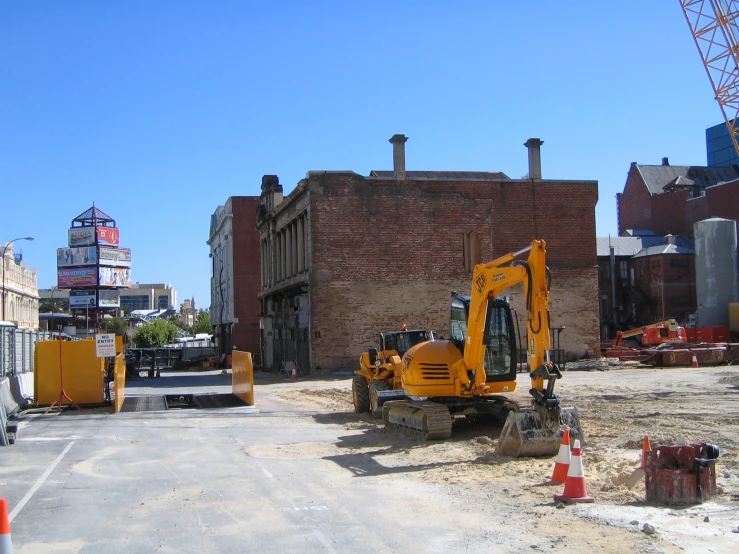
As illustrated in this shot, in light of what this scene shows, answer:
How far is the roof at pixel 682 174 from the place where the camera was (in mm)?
82125

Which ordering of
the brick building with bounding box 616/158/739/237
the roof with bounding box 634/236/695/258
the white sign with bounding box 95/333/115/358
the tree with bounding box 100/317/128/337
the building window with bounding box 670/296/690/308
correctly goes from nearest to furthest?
1. the white sign with bounding box 95/333/115/358
2. the building window with bounding box 670/296/690/308
3. the roof with bounding box 634/236/695/258
4. the brick building with bounding box 616/158/739/237
5. the tree with bounding box 100/317/128/337

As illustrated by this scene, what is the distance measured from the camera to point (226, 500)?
945 centimetres

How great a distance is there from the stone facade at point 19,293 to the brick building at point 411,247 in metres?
40.0

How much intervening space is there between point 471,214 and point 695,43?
1915 cm

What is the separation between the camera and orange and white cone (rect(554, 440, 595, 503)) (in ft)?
28.8

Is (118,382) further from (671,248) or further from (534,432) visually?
(671,248)

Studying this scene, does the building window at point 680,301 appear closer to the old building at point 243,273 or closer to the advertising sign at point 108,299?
the old building at point 243,273

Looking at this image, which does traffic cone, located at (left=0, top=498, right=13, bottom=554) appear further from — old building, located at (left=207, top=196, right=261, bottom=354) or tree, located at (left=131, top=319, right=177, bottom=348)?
tree, located at (left=131, top=319, right=177, bottom=348)

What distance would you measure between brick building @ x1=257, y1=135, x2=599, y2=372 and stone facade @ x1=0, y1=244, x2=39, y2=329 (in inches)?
1575

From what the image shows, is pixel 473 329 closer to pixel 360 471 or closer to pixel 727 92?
pixel 360 471

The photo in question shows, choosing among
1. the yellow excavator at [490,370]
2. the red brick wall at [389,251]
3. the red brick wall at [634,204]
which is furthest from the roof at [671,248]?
the yellow excavator at [490,370]

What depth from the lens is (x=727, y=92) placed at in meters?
46.0

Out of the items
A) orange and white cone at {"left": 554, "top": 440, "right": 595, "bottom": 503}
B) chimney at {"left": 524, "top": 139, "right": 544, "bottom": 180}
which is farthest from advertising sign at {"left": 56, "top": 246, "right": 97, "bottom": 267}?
orange and white cone at {"left": 554, "top": 440, "right": 595, "bottom": 503}

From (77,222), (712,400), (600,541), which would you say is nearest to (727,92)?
(712,400)
